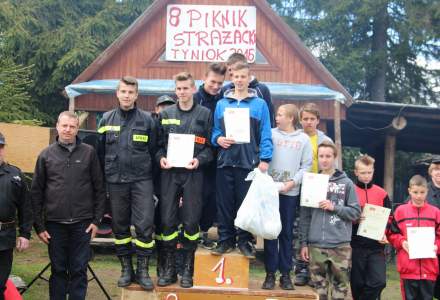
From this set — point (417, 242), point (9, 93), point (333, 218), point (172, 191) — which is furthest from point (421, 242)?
point (9, 93)

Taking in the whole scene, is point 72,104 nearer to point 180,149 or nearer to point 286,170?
point 180,149

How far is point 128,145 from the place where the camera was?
4938 millimetres

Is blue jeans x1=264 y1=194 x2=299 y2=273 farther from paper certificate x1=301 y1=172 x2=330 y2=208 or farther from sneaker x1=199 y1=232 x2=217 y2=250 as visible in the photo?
sneaker x1=199 y1=232 x2=217 y2=250

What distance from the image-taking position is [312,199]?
17.0 feet

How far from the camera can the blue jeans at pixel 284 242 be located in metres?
5.12

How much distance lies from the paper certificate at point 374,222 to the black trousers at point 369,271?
20 centimetres

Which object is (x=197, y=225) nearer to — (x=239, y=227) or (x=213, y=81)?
(x=239, y=227)

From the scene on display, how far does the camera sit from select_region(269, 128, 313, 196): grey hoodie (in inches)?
203

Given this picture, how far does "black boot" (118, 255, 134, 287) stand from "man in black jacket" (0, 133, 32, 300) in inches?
34.4

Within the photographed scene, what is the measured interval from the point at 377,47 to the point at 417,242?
21314 mm

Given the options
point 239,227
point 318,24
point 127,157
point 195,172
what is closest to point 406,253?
point 239,227

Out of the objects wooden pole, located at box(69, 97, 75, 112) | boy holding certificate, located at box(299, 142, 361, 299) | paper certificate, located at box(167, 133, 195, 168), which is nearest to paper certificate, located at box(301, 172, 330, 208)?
boy holding certificate, located at box(299, 142, 361, 299)

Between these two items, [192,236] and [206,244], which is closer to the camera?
[192,236]

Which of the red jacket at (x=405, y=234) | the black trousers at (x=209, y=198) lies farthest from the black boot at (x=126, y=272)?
the red jacket at (x=405, y=234)
